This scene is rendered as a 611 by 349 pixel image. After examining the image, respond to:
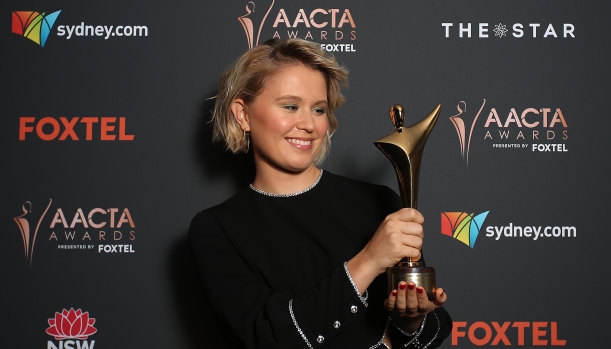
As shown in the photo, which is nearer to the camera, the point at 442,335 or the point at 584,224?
the point at 442,335

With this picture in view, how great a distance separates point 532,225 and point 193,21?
3.76 feet

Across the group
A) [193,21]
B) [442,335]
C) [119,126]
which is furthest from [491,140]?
[119,126]

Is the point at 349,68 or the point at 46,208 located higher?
the point at 349,68

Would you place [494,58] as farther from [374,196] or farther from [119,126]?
[119,126]

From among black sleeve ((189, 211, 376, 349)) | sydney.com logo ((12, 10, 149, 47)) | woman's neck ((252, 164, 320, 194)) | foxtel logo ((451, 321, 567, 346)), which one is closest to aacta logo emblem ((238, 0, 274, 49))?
sydney.com logo ((12, 10, 149, 47))

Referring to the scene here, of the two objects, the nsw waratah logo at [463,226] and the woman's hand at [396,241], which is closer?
the woman's hand at [396,241]

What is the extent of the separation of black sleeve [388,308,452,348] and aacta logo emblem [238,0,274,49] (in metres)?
0.92

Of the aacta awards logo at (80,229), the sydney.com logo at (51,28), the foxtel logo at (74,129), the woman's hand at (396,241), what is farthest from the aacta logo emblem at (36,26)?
the woman's hand at (396,241)

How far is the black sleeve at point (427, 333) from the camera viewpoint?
1.17 metres

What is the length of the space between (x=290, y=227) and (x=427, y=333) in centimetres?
36

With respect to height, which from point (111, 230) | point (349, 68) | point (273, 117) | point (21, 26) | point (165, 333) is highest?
point (21, 26)

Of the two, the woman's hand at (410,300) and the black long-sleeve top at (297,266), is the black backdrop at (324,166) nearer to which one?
the black long-sleeve top at (297,266)

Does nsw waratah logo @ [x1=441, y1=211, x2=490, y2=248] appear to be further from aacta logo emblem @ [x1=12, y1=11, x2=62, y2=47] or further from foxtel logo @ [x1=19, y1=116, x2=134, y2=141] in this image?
aacta logo emblem @ [x1=12, y1=11, x2=62, y2=47]

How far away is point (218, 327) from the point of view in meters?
1.68
